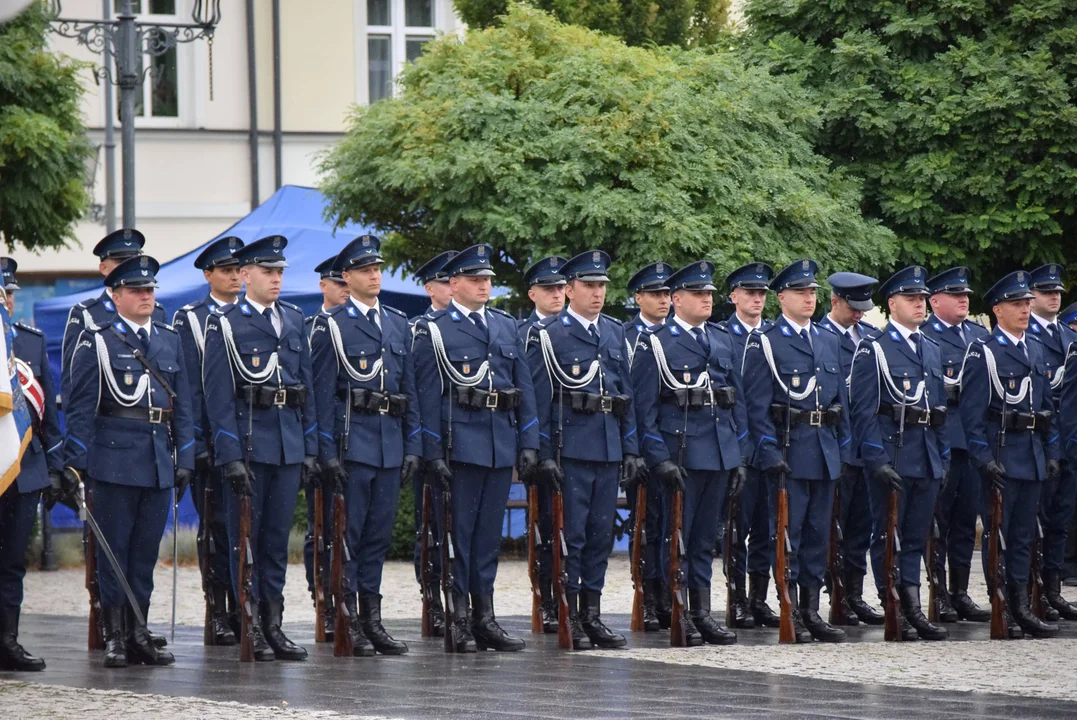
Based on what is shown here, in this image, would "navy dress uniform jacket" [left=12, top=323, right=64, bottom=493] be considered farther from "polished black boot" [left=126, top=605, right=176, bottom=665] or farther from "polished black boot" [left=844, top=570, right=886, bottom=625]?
"polished black boot" [left=844, top=570, right=886, bottom=625]

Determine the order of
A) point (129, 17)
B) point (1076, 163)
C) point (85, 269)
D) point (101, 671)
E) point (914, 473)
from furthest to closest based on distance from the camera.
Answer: point (85, 269)
point (1076, 163)
point (129, 17)
point (914, 473)
point (101, 671)

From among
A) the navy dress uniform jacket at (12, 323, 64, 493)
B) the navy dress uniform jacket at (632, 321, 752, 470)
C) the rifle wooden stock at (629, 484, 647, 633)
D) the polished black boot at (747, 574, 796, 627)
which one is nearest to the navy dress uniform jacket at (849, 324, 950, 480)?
the navy dress uniform jacket at (632, 321, 752, 470)

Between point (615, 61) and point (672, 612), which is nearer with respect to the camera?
point (672, 612)

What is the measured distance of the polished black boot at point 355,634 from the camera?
1010 cm

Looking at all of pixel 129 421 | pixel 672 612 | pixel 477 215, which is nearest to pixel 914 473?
pixel 672 612

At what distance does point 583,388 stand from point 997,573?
2.74 metres

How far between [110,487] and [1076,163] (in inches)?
384

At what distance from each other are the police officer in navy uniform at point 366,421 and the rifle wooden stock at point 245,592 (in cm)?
56

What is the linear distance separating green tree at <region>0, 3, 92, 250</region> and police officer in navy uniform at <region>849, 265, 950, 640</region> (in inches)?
314

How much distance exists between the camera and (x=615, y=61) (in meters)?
16.6

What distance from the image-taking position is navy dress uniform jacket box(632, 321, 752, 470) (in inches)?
433

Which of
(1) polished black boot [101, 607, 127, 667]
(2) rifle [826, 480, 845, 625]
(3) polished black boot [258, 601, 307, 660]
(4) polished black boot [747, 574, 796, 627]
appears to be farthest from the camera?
(2) rifle [826, 480, 845, 625]

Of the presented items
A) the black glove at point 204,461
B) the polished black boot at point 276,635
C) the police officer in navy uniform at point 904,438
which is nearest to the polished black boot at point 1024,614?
the police officer in navy uniform at point 904,438

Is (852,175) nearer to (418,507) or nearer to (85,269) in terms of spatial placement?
(418,507)
